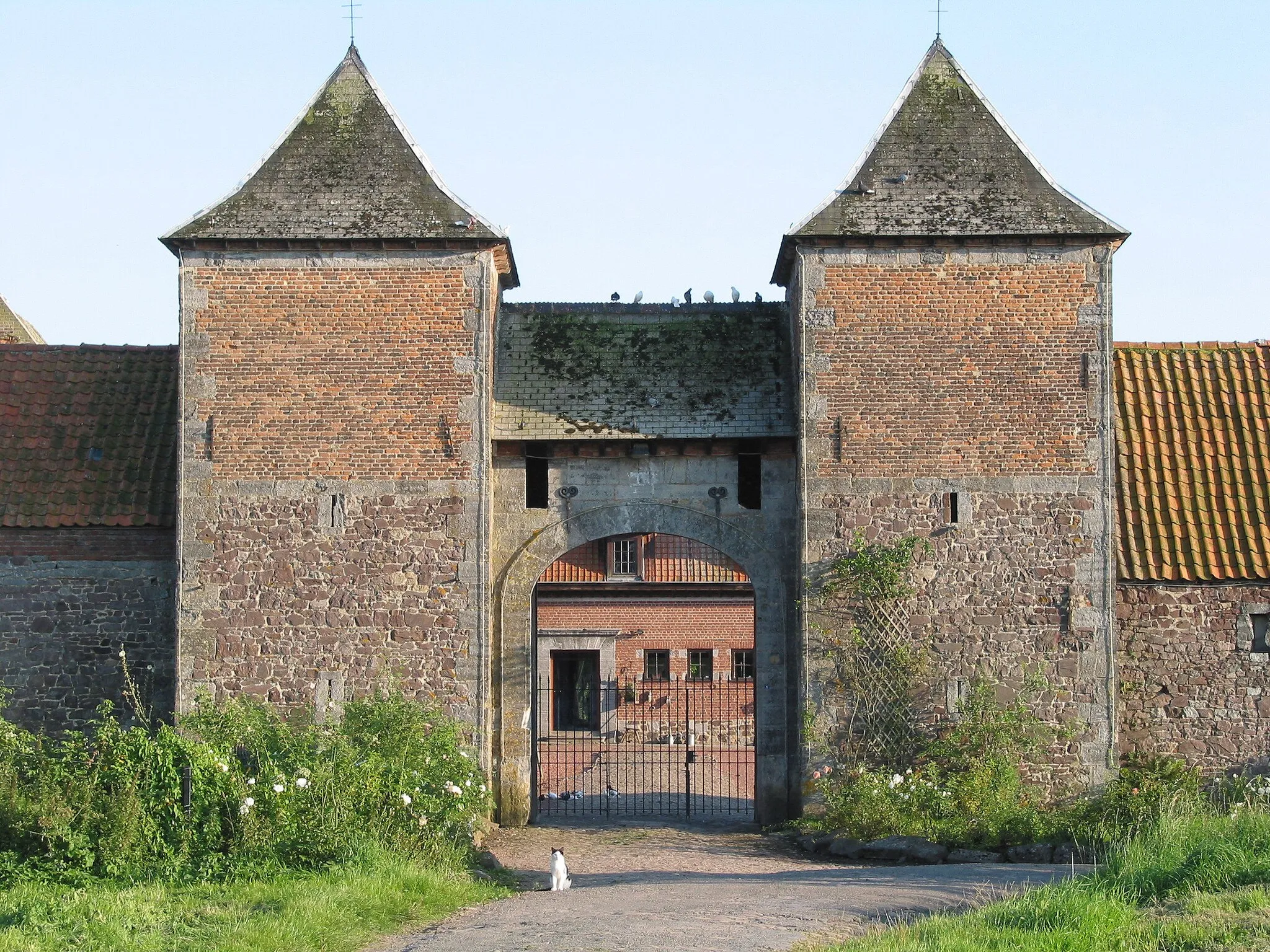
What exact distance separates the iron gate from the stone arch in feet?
23.0

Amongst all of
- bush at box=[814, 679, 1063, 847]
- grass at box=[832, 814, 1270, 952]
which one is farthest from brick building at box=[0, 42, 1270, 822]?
grass at box=[832, 814, 1270, 952]

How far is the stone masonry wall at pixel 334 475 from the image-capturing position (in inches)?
Answer: 691

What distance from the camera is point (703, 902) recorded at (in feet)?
39.5

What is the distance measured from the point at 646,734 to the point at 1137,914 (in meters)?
23.2

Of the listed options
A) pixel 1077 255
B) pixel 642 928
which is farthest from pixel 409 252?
pixel 642 928

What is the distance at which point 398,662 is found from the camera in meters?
17.5

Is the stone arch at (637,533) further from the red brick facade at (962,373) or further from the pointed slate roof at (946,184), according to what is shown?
the pointed slate roof at (946,184)

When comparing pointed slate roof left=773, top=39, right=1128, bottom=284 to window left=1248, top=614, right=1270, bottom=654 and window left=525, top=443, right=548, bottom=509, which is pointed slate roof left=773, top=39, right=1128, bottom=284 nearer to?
window left=525, top=443, right=548, bottom=509

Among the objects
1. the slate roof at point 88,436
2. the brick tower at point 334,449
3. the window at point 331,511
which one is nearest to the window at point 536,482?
the brick tower at point 334,449

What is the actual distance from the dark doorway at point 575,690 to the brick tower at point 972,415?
16657 millimetres

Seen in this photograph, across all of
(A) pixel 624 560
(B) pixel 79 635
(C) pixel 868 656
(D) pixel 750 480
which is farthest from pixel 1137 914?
(A) pixel 624 560

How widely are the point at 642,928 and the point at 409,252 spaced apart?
9778 mm

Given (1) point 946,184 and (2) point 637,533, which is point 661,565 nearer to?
(2) point 637,533

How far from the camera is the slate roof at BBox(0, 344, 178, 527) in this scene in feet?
60.8
